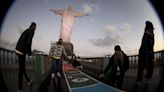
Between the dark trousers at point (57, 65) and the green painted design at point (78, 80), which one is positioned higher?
the dark trousers at point (57, 65)

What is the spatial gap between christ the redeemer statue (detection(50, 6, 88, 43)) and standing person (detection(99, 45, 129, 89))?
1.95 ft

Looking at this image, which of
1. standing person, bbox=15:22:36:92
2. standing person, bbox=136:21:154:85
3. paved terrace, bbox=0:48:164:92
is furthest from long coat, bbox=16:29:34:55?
standing person, bbox=136:21:154:85

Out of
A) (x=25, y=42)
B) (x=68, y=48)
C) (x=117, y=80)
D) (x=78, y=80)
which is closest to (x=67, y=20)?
(x=68, y=48)

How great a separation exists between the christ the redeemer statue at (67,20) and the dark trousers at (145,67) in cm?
92

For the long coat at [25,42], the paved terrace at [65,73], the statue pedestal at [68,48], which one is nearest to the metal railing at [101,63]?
the paved terrace at [65,73]

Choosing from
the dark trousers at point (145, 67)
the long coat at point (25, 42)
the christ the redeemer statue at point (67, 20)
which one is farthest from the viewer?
the dark trousers at point (145, 67)

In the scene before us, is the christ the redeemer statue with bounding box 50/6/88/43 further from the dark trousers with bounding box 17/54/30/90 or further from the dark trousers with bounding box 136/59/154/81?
the dark trousers with bounding box 136/59/154/81

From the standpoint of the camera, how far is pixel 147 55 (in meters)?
11.7

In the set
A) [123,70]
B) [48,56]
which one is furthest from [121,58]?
[48,56]

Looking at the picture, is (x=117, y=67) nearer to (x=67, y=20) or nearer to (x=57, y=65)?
(x=57, y=65)

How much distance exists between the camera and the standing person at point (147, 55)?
11.6m

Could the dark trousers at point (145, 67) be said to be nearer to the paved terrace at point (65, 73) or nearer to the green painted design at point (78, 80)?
the paved terrace at point (65, 73)

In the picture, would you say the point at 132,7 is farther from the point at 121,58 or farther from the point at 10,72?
the point at 10,72

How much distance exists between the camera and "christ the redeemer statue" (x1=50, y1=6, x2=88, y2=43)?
11398 mm
